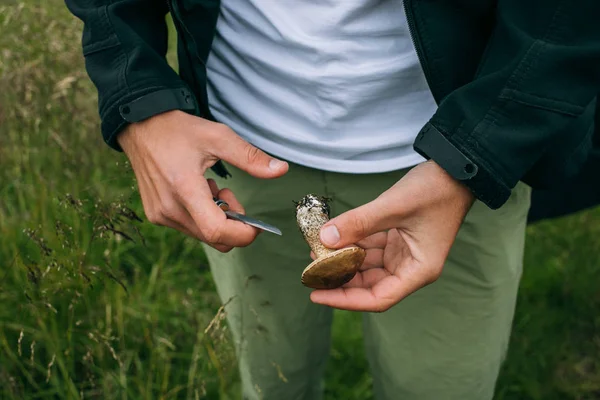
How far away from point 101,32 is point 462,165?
0.82 m

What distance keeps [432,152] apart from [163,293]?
1835 millimetres

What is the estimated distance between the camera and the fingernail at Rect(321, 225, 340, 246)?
1.22 m

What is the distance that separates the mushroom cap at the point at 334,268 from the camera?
1210 millimetres

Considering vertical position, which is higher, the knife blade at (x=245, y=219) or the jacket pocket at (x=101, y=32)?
the jacket pocket at (x=101, y=32)

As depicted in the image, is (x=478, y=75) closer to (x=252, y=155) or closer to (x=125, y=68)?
(x=252, y=155)

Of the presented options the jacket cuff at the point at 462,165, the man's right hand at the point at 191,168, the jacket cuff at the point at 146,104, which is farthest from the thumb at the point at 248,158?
the jacket cuff at the point at 462,165

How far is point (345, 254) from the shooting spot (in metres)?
1.21

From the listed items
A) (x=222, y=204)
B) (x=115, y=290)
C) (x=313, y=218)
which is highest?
(x=222, y=204)

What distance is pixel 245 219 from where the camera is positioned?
1.30 meters

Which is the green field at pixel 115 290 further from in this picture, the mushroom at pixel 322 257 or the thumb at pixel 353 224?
A: the thumb at pixel 353 224

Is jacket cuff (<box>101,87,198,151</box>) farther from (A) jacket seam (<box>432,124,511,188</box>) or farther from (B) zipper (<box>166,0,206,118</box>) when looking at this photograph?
(A) jacket seam (<box>432,124,511,188</box>)

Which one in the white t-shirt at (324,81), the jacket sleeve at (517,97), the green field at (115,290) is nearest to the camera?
the jacket sleeve at (517,97)

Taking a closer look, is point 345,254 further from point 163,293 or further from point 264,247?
point 163,293

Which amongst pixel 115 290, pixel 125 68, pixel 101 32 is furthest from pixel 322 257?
pixel 115 290
